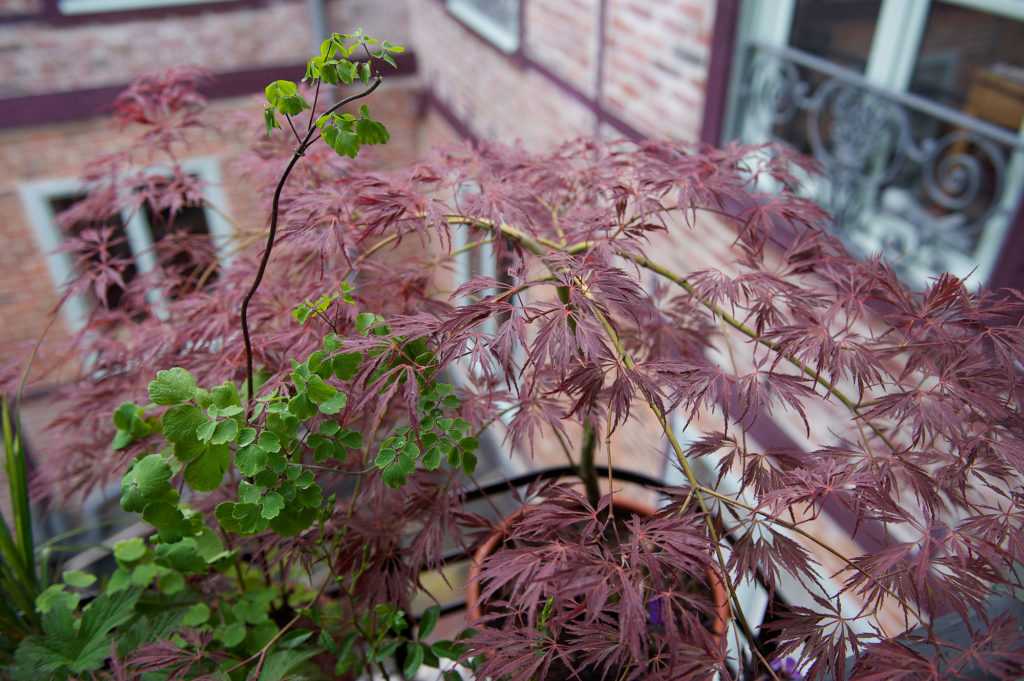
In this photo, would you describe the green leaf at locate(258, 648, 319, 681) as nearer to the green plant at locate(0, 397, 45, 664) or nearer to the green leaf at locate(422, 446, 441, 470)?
the green leaf at locate(422, 446, 441, 470)

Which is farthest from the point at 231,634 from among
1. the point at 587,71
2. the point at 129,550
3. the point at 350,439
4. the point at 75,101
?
the point at 75,101

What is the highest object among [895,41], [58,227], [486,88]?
[895,41]

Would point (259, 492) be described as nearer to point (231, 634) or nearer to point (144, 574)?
point (231, 634)

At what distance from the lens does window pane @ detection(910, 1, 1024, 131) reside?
394 cm

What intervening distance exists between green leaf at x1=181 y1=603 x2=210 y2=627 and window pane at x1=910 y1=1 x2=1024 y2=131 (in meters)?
4.27

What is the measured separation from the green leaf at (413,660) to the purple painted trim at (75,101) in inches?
172

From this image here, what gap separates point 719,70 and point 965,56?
9.70 ft

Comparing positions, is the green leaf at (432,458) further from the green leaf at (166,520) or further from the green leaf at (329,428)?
the green leaf at (166,520)

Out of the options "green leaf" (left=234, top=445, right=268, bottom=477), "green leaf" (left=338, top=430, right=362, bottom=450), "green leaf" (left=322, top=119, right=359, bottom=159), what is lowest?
"green leaf" (left=338, top=430, right=362, bottom=450)

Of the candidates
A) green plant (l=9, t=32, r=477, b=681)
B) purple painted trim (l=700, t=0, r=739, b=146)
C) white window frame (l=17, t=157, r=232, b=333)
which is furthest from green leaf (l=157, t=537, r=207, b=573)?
white window frame (l=17, t=157, r=232, b=333)

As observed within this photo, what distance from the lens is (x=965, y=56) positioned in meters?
4.41

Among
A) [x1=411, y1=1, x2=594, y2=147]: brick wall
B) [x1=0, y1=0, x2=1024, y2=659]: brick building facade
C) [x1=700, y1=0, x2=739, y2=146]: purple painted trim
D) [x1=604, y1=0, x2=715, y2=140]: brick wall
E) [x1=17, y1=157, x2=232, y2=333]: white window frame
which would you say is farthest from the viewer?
[x1=17, y1=157, x2=232, y2=333]: white window frame

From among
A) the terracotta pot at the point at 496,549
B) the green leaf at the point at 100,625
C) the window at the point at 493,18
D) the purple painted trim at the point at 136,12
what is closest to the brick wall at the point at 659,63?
the window at the point at 493,18

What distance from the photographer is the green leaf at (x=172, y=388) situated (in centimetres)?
108
